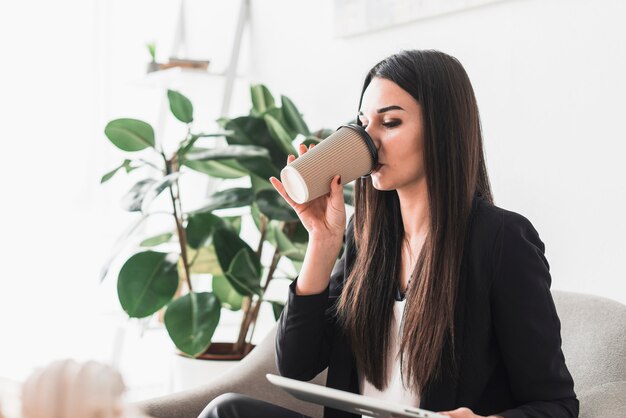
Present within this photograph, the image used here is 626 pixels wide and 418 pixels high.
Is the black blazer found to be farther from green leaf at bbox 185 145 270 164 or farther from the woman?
green leaf at bbox 185 145 270 164

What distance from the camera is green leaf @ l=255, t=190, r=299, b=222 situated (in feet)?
6.49

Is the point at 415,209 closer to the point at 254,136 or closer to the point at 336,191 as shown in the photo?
the point at 336,191

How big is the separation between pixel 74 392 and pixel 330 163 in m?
0.64

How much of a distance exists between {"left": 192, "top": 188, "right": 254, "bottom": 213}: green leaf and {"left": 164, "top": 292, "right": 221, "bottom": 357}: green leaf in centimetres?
23

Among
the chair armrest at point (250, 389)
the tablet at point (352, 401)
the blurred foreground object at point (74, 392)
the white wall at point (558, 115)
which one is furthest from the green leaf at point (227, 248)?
the blurred foreground object at point (74, 392)

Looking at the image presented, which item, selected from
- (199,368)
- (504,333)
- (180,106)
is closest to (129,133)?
(180,106)

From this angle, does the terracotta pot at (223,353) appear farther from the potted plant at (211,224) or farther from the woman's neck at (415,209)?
the woman's neck at (415,209)

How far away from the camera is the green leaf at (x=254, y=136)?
2127mm

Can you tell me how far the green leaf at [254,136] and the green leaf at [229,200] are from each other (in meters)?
0.11

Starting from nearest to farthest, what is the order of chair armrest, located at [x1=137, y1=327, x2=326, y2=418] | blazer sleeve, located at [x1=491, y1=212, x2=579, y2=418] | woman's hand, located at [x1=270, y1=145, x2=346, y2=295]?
blazer sleeve, located at [x1=491, y1=212, x2=579, y2=418]
woman's hand, located at [x1=270, y1=145, x2=346, y2=295]
chair armrest, located at [x1=137, y1=327, x2=326, y2=418]

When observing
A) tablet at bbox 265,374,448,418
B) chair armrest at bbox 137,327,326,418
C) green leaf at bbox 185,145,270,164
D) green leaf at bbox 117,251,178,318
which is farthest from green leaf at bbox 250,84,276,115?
tablet at bbox 265,374,448,418

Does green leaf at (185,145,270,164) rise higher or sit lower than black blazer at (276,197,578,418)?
higher

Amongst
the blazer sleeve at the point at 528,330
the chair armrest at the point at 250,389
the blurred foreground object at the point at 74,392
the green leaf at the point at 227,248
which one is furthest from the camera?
the green leaf at the point at 227,248

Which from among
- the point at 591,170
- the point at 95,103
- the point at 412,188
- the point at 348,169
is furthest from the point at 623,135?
the point at 95,103
